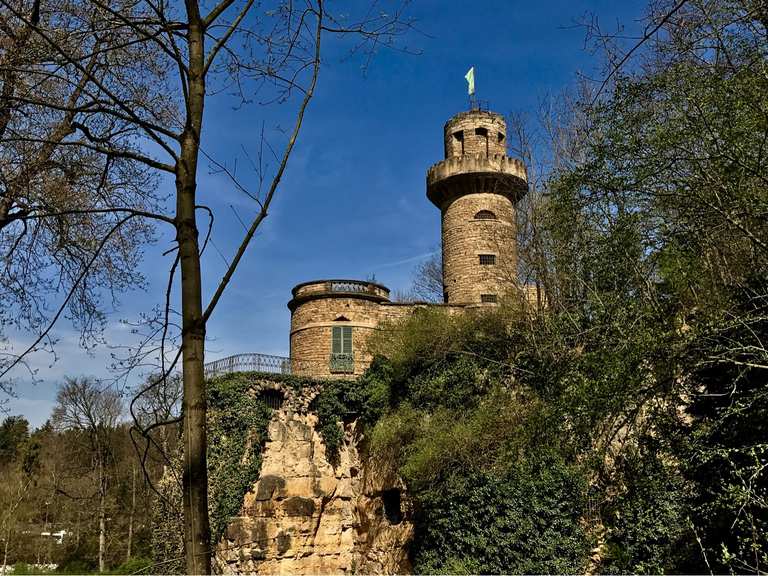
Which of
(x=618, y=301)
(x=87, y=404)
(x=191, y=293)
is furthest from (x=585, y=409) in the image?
(x=87, y=404)

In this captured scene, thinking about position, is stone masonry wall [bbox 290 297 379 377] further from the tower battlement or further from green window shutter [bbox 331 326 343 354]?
the tower battlement

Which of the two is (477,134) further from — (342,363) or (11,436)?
(11,436)

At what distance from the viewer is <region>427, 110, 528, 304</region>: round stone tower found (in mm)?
23312

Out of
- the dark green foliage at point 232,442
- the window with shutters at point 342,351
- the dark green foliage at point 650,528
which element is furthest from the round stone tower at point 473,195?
the dark green foliage at point 650,528

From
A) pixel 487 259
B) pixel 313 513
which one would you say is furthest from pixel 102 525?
pixel 487 259

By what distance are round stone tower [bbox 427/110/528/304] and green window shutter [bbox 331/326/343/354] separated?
447 centimetres

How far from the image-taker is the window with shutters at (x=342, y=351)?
20953 mm

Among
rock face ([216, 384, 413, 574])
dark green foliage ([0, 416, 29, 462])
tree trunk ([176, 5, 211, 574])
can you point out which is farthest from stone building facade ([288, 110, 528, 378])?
dark green foliage ([0, 416, 29, 462])

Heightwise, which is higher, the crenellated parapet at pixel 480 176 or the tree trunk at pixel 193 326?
the crenellated parapet at pixel 480 176

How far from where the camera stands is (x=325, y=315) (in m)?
21.4

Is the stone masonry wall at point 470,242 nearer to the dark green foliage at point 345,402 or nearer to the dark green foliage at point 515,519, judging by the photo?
the dark green foliage at point 345,402

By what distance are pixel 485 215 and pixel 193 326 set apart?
853 inches

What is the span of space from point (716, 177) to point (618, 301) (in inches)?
136

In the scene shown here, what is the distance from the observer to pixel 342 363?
21016mm
